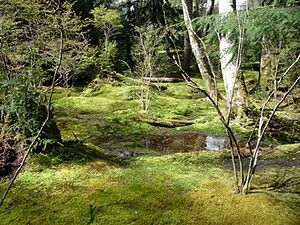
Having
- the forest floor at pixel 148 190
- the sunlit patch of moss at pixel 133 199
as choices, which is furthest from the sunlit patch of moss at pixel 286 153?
the sunlit patch of moss at pixel 133 199

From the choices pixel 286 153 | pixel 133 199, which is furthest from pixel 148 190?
pixel 286 153

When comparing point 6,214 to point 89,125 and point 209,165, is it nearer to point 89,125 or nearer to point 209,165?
point 209,165

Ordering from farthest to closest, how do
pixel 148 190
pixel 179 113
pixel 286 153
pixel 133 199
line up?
pixel 179 113 < pixel 286 153 < pixel 148 190 < pixel 133 199

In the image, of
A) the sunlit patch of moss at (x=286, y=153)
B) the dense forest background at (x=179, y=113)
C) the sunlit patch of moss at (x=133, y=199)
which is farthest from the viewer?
the sunlit patch of moss at (x=286, y=153)

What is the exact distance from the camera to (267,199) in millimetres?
2002

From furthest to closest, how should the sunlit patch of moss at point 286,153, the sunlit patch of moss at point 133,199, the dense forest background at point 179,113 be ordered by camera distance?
the sunlit patch of moss at point 286,153 → the dense forest background at point 179,113 → the sunlit patch of moss at point 133,199

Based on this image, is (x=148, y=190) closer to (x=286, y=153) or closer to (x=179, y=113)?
(x=286, y=153)

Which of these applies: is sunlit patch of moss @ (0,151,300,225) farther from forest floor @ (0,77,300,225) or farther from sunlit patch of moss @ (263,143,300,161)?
sunlit patch of moss @ (263,143,300,161)

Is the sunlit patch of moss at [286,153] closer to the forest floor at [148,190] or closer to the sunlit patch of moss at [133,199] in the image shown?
the forest floor at [148,190]

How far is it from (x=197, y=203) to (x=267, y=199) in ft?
1.58

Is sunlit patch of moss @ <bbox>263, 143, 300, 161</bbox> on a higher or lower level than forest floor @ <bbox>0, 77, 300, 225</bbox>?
lower

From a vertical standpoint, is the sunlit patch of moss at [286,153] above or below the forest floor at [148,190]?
below

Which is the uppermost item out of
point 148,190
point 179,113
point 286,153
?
point 148,190

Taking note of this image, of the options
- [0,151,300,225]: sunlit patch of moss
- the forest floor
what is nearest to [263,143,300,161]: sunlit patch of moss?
the forest floor
